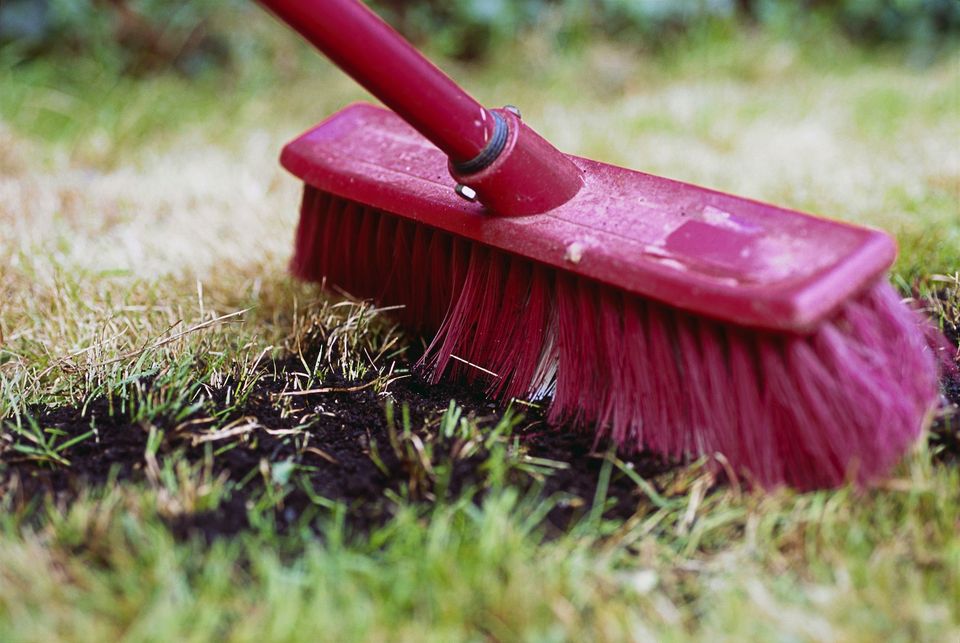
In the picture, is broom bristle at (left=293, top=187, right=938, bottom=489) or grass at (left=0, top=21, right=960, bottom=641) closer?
grass at (left=0, top=21, right=960, bottom=641)

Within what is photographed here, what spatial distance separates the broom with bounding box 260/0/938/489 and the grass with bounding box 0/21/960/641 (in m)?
0.07

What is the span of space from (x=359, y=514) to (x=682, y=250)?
1.75ft

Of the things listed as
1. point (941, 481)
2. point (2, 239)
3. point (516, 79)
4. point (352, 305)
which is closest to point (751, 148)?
point (516, 79)

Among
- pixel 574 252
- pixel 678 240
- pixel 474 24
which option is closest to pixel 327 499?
pixel 574 252

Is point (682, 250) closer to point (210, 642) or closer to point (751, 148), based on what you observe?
point (210, 642)

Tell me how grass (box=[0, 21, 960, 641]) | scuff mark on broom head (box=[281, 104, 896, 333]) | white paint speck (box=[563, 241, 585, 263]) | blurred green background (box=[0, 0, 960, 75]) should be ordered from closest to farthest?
grass (box=[0, 21, 960, 641])
scuff mark on broom head (box=[281, 104, 896, 333])
white paint speck (box=[563, 241, 585, 263])
blurred green background (box=[0, 0, 960, 75])

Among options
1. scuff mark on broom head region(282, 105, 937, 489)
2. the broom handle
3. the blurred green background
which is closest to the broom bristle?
scuff mark on broom head region(282, 105, 937, 489)

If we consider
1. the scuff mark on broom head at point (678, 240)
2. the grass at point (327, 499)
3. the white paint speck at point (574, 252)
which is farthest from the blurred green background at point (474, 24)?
the white paint speck at point (574, 252)

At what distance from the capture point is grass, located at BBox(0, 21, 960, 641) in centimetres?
101

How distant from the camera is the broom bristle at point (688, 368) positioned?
1.18 metres

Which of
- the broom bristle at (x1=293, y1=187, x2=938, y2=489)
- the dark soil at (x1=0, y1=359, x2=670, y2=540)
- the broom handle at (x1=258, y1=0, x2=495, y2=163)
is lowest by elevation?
the dark soil at (x1=0, y1=359, x2=670, y2=540)

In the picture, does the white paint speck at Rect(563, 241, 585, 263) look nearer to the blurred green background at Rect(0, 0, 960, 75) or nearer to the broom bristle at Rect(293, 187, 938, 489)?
the broom bristle at Rect(293, 187, 938, 489)

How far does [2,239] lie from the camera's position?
2068 mm

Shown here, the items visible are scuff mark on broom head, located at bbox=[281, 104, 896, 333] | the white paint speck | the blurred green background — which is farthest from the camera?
the blurred green background
